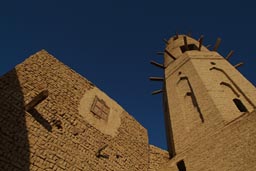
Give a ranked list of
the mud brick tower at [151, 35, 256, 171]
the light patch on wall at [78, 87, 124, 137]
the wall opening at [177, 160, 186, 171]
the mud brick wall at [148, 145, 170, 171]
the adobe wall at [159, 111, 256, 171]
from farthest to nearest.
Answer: the mud brick wall at [148, 145, 170, 171] → the wall opening at [177, 160, 186, 171] → the light patch on wall at [78, 87, 124, 137] → the mud brick tower at [151, 35, 256, 171] → the adobe wall at [159, 111, 256, 171]

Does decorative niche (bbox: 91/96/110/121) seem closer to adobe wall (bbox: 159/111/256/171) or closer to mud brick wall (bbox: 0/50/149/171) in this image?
mud brick wall (bbox: 0/50/149/171)

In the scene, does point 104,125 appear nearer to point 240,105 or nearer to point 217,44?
point 240,105

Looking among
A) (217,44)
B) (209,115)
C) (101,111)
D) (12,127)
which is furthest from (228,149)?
(217,44)

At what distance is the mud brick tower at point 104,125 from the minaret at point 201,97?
0.05m

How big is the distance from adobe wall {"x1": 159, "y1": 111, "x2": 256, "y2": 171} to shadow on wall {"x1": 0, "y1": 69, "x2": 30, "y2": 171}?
19.7ft

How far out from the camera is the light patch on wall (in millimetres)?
8484

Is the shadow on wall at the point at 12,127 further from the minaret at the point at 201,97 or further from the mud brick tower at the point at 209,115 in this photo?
the minaret at the point at 201,97

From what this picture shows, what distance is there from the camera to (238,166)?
7348mm

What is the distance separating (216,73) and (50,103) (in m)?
9.20

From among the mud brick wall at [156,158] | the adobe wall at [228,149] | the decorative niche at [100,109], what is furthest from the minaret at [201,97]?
the decorative niche at [100,109]

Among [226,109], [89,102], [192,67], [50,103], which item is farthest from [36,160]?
[192,67]

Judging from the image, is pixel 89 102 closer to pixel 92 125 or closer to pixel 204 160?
pixel 92 125

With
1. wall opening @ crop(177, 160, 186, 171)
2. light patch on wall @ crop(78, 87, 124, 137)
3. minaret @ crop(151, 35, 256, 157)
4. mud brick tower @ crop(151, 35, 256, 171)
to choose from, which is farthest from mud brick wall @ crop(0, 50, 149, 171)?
minaret @ crop(151, 35, 256, 157)

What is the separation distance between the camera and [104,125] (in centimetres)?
890
